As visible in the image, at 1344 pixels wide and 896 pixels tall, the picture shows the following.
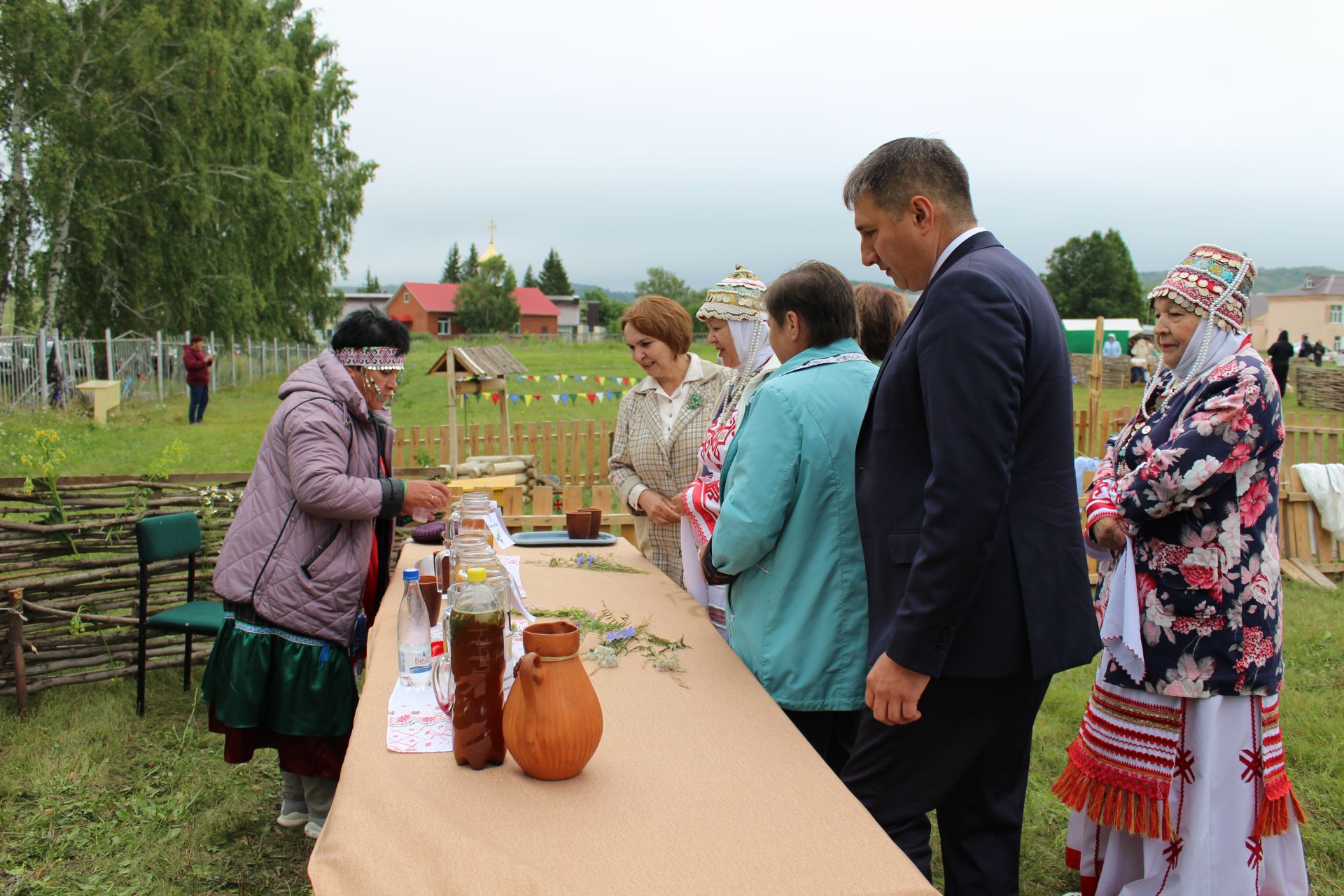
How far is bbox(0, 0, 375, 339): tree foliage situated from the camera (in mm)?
16375

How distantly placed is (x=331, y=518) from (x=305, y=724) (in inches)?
27.9

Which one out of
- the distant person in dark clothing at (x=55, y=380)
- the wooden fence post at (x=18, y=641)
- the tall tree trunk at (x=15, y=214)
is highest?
the tall tree trunk at (x=15, y=214)

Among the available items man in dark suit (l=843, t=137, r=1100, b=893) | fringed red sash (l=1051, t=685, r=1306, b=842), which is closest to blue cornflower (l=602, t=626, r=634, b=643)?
man in dark suit (l=843, t=137, r=1100, b=893)

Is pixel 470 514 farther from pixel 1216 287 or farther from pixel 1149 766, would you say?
pixel 1216 287

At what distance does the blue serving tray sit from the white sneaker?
4.17ft

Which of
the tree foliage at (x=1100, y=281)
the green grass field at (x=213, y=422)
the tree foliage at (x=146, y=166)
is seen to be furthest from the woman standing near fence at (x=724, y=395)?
the tree foliage at (x=1100, y=281)

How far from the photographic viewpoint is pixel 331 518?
9.59ft

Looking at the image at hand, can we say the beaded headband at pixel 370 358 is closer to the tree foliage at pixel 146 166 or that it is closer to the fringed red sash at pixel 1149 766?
the fringed red sash at pixel 1149 766

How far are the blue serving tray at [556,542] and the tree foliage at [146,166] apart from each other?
16645 millimetres

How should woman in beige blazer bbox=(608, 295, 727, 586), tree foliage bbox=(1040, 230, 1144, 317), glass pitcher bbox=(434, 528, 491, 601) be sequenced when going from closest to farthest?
glass pitcher bbox=(434, 528, 491, 601), woman in beige blazer bbox=(608, 295, 727, 586), tree foliage bbox=(1040, 230, 1144, 317)

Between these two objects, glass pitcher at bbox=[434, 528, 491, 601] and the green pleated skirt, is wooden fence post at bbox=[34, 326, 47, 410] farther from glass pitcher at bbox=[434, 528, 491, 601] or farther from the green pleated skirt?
glass pitcher at bbox=[434, 528, 491, 601]

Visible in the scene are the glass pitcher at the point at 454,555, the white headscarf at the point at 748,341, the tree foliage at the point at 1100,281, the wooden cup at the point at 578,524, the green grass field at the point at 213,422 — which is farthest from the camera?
the tree foliage at the point at 1100,281

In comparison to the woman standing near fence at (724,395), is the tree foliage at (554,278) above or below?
above

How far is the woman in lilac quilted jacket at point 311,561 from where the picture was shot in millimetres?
2861
